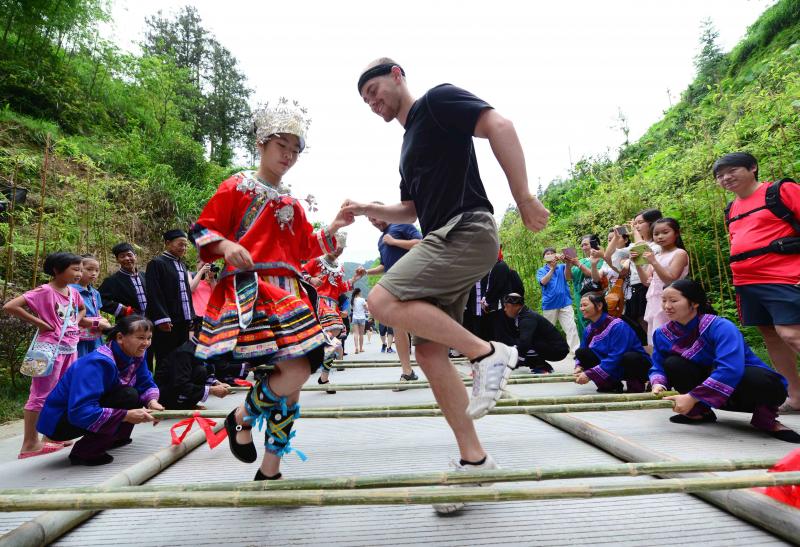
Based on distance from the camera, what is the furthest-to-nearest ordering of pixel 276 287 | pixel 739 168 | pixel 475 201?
pixel 739 168 < pixel 276 287 < pixel 475 201

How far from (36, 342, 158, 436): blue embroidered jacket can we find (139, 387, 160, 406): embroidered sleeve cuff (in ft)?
0.60

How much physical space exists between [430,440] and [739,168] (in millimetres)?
2684

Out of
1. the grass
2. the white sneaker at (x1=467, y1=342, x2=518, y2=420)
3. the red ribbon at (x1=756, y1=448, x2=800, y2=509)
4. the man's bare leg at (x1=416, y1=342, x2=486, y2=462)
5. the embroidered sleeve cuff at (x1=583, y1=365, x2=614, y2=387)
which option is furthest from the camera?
the grass

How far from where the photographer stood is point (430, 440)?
2.69 meters

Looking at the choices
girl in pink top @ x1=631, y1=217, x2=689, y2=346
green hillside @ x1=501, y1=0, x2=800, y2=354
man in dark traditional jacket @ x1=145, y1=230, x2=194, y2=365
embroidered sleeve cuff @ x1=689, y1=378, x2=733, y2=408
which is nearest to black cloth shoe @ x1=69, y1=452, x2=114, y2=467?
man in dark traditional jacket @ x1=145, y1=230, x2=194, y2=365

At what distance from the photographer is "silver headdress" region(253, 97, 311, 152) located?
6.75 ft

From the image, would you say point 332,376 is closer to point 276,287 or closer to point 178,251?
point 178,251

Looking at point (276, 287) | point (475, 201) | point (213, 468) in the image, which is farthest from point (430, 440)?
point (475, 201)

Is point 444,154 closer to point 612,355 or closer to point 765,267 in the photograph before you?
point 765,267

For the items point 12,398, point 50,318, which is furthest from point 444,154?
point 12,398

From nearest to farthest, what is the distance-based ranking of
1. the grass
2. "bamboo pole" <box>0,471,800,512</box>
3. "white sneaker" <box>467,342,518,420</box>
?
1. "bamboo pole" <box>0,471,800,512</box>
2. "white sneaker" <box>467,342,518,420</box>
3. the grass

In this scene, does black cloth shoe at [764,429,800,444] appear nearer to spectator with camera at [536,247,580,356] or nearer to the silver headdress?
the silver headdress

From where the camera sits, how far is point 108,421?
2475 mm

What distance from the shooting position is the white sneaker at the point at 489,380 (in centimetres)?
159
